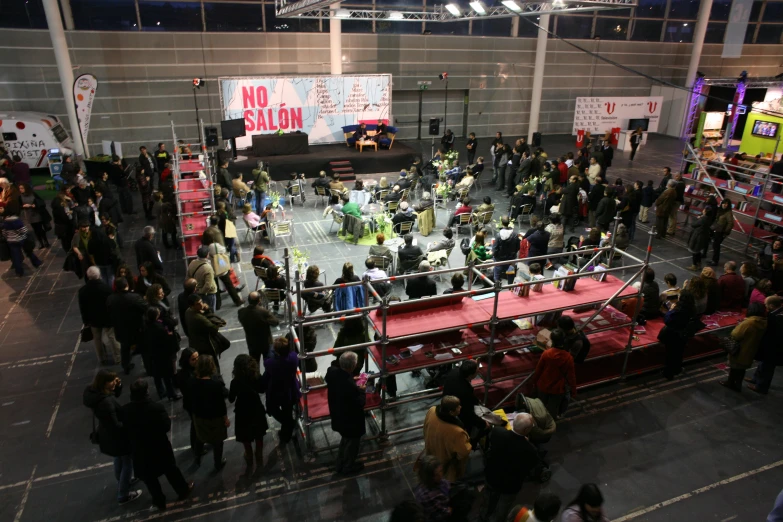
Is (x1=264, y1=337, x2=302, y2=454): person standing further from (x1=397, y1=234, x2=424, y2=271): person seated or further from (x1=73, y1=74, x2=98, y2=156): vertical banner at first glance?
(x1=73, y1=74, x2=98, y2=156): vertical banner

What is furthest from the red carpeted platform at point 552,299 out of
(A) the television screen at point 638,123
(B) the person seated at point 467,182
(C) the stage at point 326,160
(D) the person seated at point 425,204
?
(A) the television screen at point 638,123

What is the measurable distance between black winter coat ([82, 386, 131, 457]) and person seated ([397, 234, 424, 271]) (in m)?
5.92

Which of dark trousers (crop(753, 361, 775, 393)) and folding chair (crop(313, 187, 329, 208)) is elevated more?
folding chair (crop(313, 187, 329, 208))

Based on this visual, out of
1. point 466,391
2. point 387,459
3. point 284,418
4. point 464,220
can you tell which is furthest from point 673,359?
point 464,220

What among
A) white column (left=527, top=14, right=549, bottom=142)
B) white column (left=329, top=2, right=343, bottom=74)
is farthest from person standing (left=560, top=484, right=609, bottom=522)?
white column (left=527, top=14, right=549, bottom=142)

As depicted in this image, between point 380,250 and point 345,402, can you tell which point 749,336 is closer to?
point 345,402

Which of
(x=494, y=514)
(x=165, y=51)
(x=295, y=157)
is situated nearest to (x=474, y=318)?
(x=494, y=514)

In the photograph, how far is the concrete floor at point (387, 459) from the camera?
560cm

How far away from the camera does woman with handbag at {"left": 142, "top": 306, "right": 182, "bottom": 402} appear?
254 inches

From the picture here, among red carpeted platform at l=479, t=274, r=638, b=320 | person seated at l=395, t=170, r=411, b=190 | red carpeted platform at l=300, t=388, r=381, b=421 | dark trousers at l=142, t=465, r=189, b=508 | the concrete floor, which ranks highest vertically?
person seated at l=395, t=170, r=411, b=190

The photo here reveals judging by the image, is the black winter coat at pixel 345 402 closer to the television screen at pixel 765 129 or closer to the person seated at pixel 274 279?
the person seated at pixel 274 279

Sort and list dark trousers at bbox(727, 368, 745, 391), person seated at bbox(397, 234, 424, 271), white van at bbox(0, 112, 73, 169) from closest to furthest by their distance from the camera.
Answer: dark trousers at bbox(727, 368, 745, 391) → person seated at bbox(397, 234, 424, 271) → white van at bbox(0, 112, 73, 169)

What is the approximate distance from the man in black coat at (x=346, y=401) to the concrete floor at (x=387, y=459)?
584mm

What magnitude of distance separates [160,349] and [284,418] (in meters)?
1.87
